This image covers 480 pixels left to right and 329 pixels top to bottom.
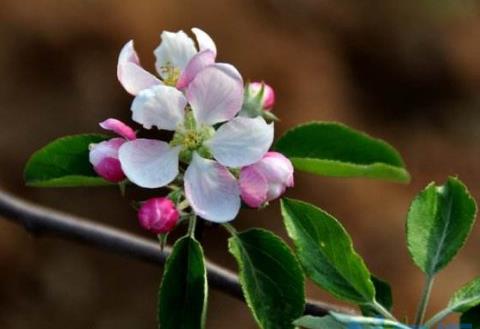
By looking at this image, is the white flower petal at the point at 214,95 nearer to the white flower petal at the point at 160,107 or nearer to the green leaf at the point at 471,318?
the white flower petal at the point at 160,107

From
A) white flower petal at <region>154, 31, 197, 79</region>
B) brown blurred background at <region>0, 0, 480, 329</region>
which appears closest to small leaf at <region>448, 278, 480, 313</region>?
white flower petal at <region>154, 31, 197, 79</region>

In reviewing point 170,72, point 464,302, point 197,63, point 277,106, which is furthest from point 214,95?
point 277,106

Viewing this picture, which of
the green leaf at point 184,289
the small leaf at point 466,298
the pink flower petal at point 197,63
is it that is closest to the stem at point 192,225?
the green leaf at point 184,289

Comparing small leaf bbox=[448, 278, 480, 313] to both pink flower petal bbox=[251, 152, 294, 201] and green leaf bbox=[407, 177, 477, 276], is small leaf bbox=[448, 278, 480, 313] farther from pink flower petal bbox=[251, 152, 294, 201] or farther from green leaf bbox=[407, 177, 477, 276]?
pink flower petal bbox=[251, 152, 294, 201]

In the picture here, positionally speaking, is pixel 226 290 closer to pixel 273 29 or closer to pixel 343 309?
pixel 343 309

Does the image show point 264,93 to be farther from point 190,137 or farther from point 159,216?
point 159,216

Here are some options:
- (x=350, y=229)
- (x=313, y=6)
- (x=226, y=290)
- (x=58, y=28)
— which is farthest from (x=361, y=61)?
(x=226, y=290)

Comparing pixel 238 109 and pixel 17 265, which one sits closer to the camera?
pixel 238 109
